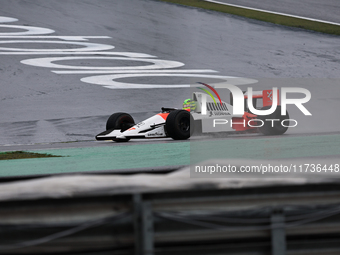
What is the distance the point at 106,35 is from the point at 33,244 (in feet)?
60.5

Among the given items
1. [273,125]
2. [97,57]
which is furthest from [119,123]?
[97,57]

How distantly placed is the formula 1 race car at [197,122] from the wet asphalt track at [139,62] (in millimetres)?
577

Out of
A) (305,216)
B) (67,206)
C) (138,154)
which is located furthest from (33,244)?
(138,154)

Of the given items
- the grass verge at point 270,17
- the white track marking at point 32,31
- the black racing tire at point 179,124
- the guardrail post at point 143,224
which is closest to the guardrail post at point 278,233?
the guardrail post at point 143,224

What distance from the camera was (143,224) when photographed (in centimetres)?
203

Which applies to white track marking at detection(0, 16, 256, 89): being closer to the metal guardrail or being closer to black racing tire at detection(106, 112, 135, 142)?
black racing tire at detection(106, 112, 135, 142)

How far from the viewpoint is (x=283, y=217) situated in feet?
7.04

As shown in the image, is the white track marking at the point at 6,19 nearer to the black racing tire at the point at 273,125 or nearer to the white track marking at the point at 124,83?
the white track marking at the point at 124,83

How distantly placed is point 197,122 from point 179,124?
54 centimetres

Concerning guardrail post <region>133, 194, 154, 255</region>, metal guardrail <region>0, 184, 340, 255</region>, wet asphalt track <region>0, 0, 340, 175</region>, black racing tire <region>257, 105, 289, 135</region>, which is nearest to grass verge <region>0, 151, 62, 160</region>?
wet asphalt track <region>0, 0, 340, 175</region>

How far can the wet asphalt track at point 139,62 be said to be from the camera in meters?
10.7

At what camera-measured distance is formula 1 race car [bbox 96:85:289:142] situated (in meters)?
7.63

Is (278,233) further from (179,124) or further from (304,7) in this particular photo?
(304,7)

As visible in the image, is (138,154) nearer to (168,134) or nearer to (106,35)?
(168,134)
